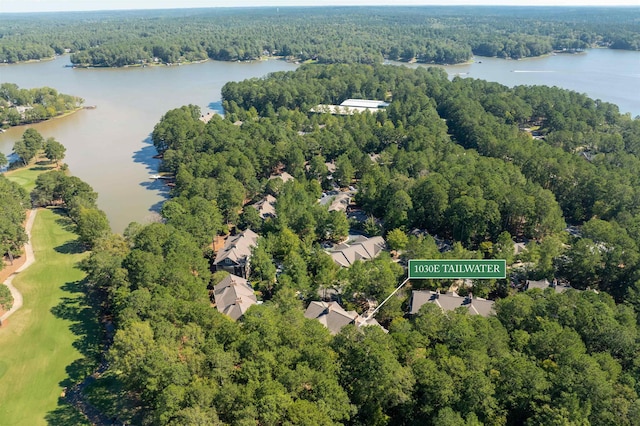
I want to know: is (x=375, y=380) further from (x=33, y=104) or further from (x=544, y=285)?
(x=33, y=104)

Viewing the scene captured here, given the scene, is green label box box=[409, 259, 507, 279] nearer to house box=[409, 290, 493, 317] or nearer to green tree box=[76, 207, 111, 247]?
house box=[409, 290, 493, 317]

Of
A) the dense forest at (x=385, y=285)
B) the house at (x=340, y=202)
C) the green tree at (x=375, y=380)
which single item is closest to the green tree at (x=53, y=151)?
the dense forest at (x=385, y=285)

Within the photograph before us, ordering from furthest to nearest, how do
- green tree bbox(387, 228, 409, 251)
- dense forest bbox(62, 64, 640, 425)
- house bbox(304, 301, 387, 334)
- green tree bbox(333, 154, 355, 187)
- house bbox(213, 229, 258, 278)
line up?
1. green tree bbox(333, 154, 355, 187)
2. green tree bbox(387, 228, 409, 251)
3. house bbox(213, 229, 258, 278)
4. house bbox(304, 301, 387, 334)
5. dense forest bbox(62, 64, 640, 425)

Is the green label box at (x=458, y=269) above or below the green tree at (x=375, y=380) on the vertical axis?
below

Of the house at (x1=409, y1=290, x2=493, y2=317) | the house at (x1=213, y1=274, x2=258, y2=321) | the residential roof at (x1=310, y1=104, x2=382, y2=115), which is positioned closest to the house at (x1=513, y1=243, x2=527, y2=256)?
the house at (x1=409, y1=290, x2=493, y2=317)

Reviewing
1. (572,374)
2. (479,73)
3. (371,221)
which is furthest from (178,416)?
(479,73)

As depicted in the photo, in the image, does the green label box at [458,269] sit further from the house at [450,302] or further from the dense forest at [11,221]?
the dense forest at [11,221]
